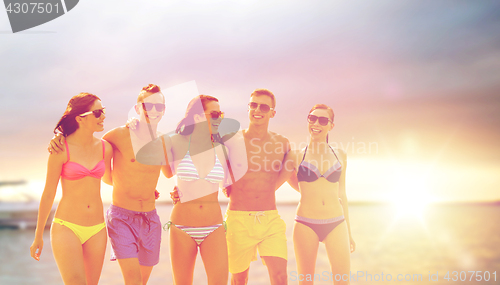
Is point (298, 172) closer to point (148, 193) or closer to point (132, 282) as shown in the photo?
point (148, 193)

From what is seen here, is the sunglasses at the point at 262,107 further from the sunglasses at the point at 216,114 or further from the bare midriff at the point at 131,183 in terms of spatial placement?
the bare midriff at the point at 131,183

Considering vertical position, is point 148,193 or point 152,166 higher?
point 152,166

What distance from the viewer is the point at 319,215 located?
707cm

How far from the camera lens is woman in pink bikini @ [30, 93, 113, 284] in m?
5.23

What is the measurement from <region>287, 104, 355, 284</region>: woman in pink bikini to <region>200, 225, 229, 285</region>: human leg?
6.16ft

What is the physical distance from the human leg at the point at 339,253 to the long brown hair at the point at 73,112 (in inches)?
215

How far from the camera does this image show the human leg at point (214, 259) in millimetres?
5809

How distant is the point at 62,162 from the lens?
5445 millimetres

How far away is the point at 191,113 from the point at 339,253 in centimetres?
430

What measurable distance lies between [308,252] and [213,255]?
7.37 ft

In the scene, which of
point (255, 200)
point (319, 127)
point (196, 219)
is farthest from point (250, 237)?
point (319, 127)

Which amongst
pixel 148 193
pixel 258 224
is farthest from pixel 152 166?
pixel 258 224

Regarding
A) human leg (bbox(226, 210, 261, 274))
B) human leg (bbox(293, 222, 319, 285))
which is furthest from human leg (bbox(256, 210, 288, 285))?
human leg (bbox(293, 222, 319, 285))

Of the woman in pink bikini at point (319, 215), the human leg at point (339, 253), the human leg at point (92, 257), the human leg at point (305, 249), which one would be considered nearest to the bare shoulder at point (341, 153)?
the woman in pink bikini at point (319, 215)
